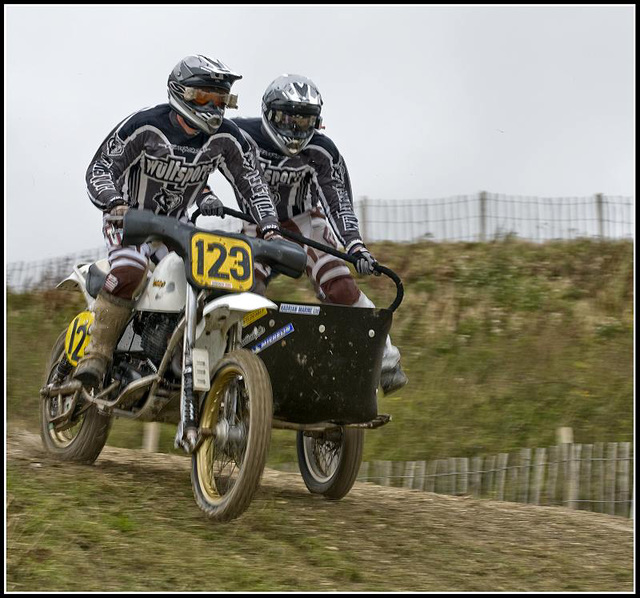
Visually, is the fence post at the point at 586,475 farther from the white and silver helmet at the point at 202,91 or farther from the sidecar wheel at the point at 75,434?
the white and silver helmet at the point at 202,91

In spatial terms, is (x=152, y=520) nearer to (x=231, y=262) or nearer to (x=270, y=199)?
(x=231, y=262)

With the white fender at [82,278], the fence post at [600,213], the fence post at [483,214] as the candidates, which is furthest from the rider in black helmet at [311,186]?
the fence post at [600,213]

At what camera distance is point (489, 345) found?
51.3ft

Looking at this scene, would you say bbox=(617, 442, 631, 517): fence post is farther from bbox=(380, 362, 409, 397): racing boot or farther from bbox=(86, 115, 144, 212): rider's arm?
bbox=(86, 115, 144, 212): rider's arm

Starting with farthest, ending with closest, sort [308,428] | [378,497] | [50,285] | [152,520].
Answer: [50,285] < [378,497] < [308,428] < [152,520]

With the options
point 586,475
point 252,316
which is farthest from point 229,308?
point 586,475

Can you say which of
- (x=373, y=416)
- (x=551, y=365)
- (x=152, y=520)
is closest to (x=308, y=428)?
(x=373, y=416)

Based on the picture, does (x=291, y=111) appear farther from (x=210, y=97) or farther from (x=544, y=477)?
(x=544, y=477)

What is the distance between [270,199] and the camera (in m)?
6.89

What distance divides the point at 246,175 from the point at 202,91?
0.65 metres

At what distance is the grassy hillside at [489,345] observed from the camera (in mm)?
13234

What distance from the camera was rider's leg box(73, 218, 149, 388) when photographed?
6.46m

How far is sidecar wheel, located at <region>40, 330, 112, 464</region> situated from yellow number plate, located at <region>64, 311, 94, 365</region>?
36 cm

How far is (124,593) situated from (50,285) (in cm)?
1571
